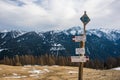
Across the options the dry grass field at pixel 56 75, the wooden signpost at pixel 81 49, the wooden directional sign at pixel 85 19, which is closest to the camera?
the wooden signpost at pixel 81 49

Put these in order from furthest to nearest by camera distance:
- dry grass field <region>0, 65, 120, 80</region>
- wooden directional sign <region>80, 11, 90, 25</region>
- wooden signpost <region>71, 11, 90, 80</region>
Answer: dry grass field <region>0, 65, 120, 80</region> → wooden directional sign <region>80, 11, 90, 25</region> → wooden signpost <region>71, 11, 90, 80</region>

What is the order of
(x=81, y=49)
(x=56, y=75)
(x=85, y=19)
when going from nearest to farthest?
(x=81, y=49) → (x=85, y=19) → (x=56, y=75)

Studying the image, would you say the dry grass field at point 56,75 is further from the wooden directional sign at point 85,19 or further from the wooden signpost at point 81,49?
the wooden directional sign at point 85,19

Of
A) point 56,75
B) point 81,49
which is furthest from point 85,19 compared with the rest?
point 56,75

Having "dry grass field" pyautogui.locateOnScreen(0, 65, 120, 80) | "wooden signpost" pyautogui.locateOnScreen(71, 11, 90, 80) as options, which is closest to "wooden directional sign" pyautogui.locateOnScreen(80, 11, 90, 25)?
"wooden signpost" pyautogui.locateOnScreen(71, 11, 90, 80)

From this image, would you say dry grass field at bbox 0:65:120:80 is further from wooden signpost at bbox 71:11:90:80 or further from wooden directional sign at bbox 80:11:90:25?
wooden directional sign at bbox 80:11:90:25

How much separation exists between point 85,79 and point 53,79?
537 cm

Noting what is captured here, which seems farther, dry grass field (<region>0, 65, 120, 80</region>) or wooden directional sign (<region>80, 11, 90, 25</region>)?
dry grass field (<region>0, 65, 120, 80</region>)

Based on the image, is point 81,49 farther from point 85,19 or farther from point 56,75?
point 56,75

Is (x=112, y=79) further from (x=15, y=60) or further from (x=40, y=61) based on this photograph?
(x=15, y=60)

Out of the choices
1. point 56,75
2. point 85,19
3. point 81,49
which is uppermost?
point 85,19

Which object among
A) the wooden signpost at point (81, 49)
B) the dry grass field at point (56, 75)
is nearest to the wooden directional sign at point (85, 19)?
the wooden signpost at point (81, 49)

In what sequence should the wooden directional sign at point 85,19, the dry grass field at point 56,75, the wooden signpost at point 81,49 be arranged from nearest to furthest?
1. the wooden signpost at point 81,49
2. the wooden directional sign at point 85,19
3. the dry grass field at point 56,75

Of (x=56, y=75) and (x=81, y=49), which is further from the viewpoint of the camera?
(x=56, y=75)
